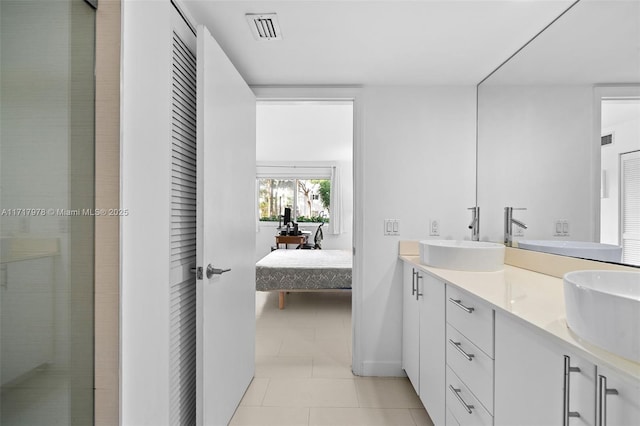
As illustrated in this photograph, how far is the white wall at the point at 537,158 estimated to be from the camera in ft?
4.75

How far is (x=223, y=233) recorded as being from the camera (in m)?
1.65

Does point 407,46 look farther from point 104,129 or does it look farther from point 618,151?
point 104,129

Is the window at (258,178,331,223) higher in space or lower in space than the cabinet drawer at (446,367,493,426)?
higher

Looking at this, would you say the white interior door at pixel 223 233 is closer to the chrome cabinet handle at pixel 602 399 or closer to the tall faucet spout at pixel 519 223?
the chrome cabinet handle at pixel 602 399

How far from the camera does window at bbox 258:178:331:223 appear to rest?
7156 millimetres

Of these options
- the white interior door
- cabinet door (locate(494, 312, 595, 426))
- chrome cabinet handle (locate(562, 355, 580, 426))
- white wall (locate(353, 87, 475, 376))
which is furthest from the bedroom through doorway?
chrome cabinet handle (locate(562, 355, 580, 426))

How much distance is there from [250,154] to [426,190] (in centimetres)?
132

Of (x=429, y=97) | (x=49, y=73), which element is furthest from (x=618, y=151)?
(x=49, y=73)

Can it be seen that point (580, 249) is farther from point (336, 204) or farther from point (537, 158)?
point (336, 204)

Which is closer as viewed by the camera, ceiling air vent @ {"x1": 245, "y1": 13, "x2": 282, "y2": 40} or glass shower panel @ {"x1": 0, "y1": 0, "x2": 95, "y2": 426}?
glass shower panel @ {"x1": 0, "y1": 0, "x2": 95, "y2": 426}

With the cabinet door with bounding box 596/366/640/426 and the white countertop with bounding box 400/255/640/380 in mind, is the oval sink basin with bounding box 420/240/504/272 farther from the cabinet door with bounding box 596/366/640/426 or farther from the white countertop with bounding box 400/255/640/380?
the cabinet door with bounding box 596/366/640/426

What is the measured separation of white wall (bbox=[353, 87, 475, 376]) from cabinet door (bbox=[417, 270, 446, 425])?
0.48 m

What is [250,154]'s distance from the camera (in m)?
2.13

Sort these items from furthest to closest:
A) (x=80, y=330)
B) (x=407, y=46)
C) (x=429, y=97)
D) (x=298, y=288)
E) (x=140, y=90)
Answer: (x=298, y=288), (x=429, y=97), (x=407, y=46), (x=140, y=90), (x=80, y=330)
